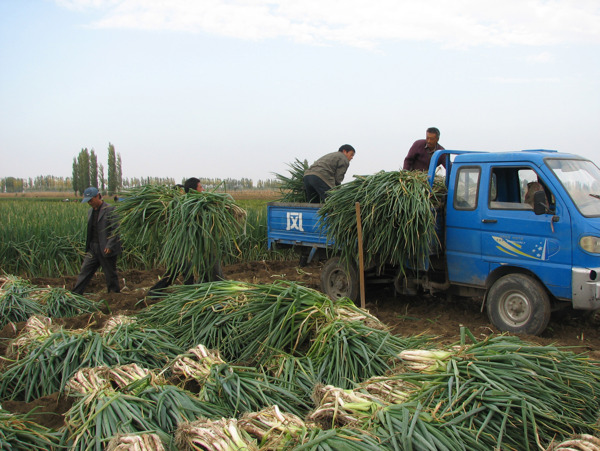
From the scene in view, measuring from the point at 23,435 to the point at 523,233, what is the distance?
5.07 metres

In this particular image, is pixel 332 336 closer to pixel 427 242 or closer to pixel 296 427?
pixel 296 427

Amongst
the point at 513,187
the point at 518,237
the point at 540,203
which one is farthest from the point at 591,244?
the point at 513,187

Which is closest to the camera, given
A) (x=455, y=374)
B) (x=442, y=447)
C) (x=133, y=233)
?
(x=442, y=447)

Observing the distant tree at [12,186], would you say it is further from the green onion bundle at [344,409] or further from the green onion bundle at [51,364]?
the green onion bundle at [344,409]

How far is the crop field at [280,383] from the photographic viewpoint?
276 cm

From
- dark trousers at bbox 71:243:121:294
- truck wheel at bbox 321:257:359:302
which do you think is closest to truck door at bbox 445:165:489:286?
truck wheel at bbox 321:257:359:302

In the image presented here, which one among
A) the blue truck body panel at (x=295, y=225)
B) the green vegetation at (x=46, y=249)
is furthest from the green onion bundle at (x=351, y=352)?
the green vegetation at (x=46, y=249)

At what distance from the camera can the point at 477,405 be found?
114 inches

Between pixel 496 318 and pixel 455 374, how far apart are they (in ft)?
10.4

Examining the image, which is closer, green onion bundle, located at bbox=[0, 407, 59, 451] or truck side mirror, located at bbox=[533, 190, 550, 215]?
green onion bundle, located at bbox=[0, 407, 59, 451]

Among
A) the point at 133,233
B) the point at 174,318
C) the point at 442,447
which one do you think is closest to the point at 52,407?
the point at 174,318

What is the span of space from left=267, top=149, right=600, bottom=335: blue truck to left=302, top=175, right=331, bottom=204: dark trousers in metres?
1.70

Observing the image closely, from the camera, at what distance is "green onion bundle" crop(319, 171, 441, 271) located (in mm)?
6051

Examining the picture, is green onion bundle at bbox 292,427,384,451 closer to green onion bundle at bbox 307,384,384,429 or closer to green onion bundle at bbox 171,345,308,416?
green onion bundle at bbox 307,384,384,429
